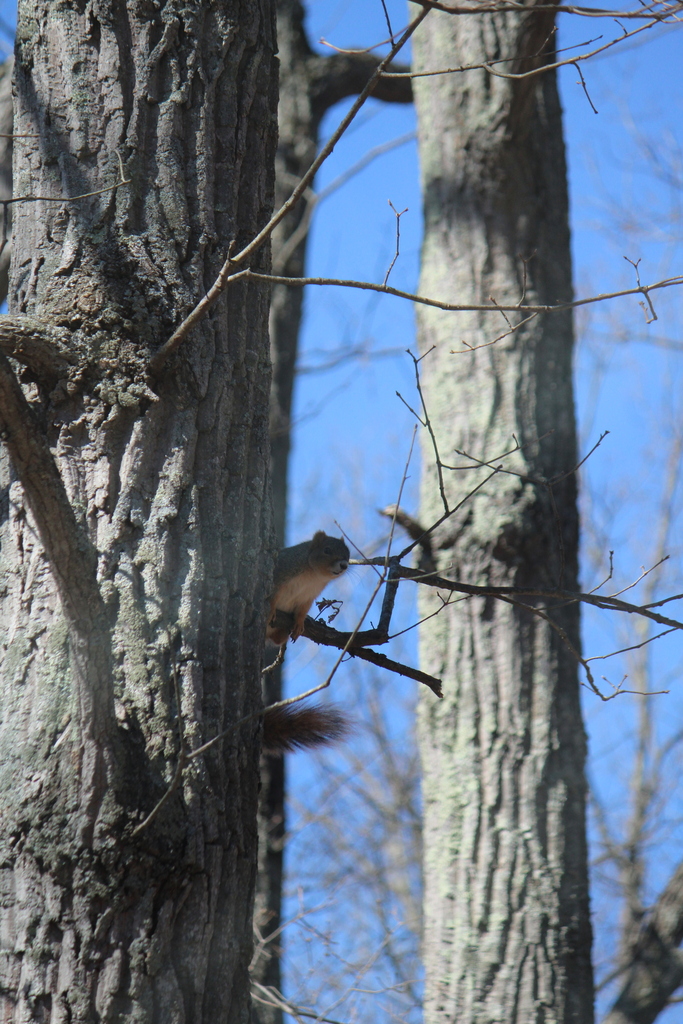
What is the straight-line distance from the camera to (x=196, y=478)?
176cm

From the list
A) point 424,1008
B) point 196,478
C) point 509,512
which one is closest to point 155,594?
point 196,478

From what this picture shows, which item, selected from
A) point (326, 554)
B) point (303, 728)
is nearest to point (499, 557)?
point (326, 554)

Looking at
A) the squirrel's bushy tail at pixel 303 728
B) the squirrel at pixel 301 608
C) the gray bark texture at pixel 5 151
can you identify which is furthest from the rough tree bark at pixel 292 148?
the squirrel's bushy tail at pixel 303 728

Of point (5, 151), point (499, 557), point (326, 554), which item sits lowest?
point (326, 554)

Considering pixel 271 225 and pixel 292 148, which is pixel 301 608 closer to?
pixel 271 225

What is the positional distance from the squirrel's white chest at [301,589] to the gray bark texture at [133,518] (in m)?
1.18

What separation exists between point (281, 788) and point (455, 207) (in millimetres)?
3180

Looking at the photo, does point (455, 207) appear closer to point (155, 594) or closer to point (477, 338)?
point (477, 338)

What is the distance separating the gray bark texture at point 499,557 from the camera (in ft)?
10.6

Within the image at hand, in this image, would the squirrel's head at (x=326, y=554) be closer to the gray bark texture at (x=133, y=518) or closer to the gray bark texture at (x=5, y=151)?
the gray bark texture at (x=133, y=518)

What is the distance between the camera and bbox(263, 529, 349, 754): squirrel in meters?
2.50

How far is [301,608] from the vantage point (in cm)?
295

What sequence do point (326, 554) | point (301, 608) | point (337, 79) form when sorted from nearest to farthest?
point (301, 608) < point (326, 554) < point (337, 79)

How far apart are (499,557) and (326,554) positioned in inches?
28.9
